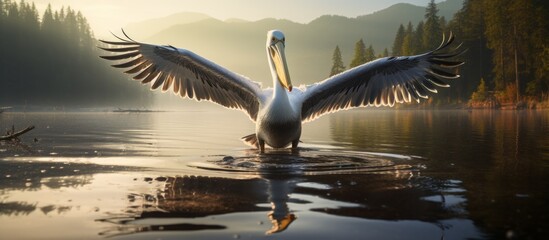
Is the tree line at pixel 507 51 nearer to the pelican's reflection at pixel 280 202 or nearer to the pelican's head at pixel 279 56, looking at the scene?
the pelican's head at pixel 279 56

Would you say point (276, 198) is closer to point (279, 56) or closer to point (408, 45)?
point (279, 56)

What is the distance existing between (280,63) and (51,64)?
102642 millimetres

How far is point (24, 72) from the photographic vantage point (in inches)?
3866

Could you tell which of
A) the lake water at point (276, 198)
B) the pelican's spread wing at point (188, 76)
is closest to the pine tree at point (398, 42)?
the pelican's spread wing at point (188, 76)

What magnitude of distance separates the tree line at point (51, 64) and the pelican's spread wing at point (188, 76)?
88039 millimetres

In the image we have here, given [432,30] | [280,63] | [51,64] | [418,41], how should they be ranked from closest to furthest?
1. [280,63]
2. [432,30]
3. [418,41]
4. [51,64]

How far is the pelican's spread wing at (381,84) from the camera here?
1171cm

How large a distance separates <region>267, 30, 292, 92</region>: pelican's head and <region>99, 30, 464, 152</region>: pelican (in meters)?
0.03

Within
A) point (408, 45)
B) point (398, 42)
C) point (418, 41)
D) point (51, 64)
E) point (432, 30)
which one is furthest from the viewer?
point (51, 64)

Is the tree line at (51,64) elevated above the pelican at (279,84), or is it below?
above

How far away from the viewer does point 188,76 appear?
12.6 m

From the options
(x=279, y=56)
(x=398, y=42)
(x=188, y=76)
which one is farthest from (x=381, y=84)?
(x=398, y=42)

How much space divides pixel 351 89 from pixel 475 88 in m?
65.9

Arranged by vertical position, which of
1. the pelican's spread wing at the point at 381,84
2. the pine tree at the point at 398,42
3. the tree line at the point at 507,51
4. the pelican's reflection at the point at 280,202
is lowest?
the pelican's reflection at the point at 280,202
